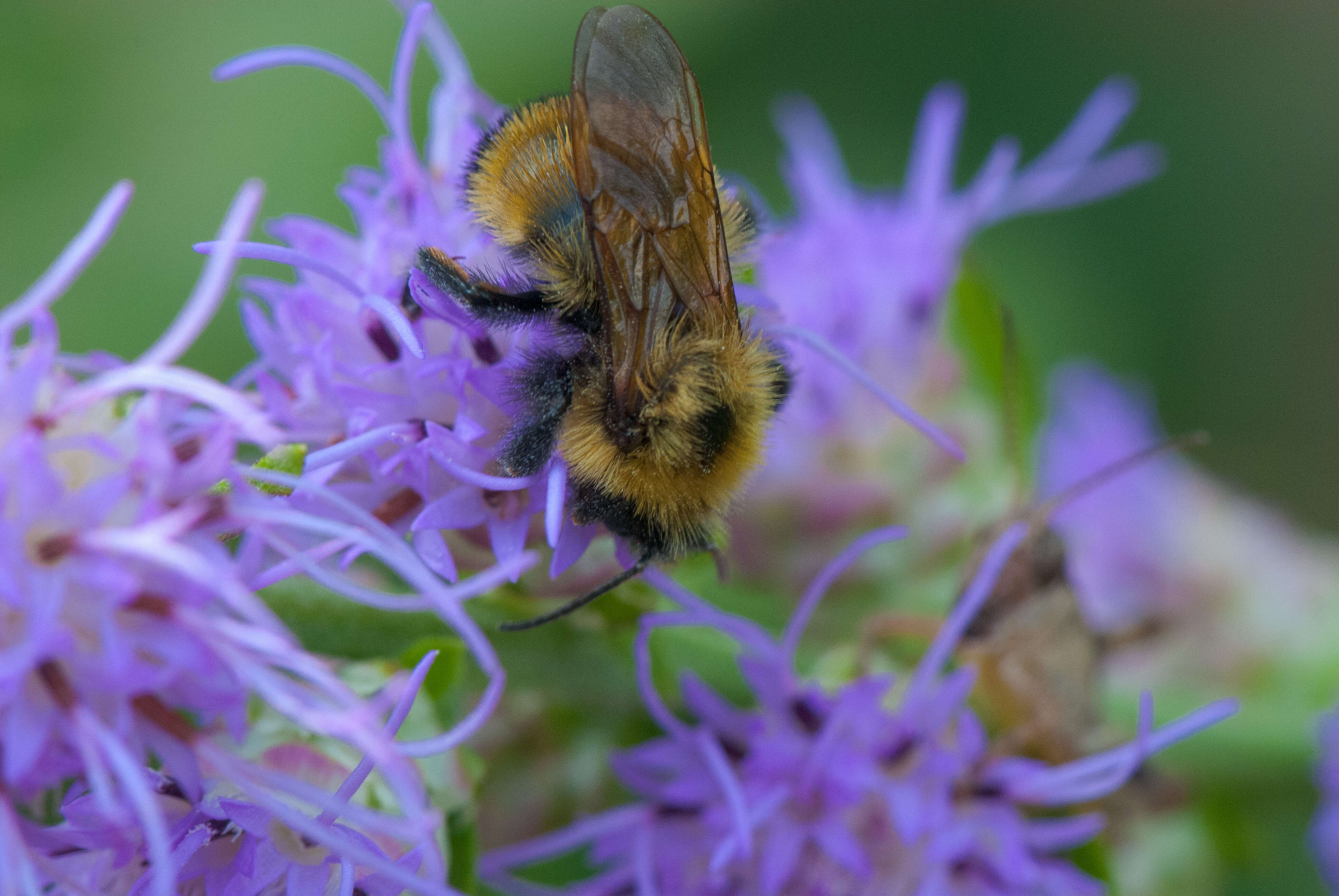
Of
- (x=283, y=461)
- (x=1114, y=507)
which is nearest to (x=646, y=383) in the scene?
(x=283, y=461)

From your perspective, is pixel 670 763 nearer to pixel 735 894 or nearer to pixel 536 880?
pixel 735 894

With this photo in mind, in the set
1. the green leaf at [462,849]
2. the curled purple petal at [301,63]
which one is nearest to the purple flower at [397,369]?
the curled purple petal at [301,63]

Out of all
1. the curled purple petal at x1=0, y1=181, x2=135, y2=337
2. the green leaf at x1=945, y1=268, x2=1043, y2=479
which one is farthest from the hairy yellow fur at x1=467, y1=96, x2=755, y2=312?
the green leaf at x1=945, y1=268, x2=1043, y2=479

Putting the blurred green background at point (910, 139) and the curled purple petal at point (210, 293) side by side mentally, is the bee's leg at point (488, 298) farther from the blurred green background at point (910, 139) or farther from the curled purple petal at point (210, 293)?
the blurred green background at point (910, 139)

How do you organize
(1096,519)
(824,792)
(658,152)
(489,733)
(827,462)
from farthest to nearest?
(1096,519)
(827,462)
(489,733)
(824,792)
(658,152)

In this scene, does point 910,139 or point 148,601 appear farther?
point 910,139

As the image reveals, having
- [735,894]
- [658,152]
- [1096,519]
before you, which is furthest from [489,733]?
[1096,519]

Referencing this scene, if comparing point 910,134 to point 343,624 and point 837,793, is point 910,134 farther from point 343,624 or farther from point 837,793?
point 343,624
